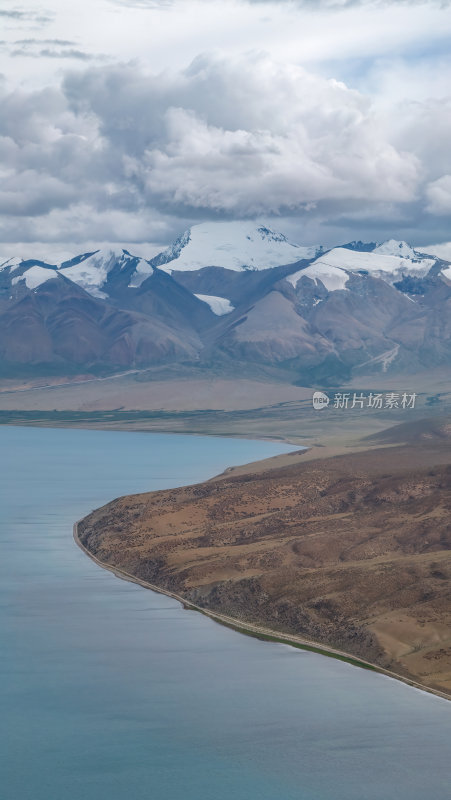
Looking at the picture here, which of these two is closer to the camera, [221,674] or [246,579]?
[221,674]

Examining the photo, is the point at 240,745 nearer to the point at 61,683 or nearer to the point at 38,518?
the point at 61,683

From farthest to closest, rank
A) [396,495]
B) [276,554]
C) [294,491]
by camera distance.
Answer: [294,491]
[396,495]
[276,554]

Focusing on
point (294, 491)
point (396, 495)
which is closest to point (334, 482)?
point (294, 491)

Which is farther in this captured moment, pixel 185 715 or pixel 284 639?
pixel 284 639

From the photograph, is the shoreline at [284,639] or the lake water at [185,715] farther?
the shoreline at [284,639]

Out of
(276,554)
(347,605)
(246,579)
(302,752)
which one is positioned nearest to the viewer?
(302,752)

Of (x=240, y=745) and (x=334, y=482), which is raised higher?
(x=334, y=482)

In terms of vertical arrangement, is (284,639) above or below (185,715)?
above

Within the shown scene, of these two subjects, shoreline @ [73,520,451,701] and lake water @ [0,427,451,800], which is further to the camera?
shoreline @ [73,520,451,701]
